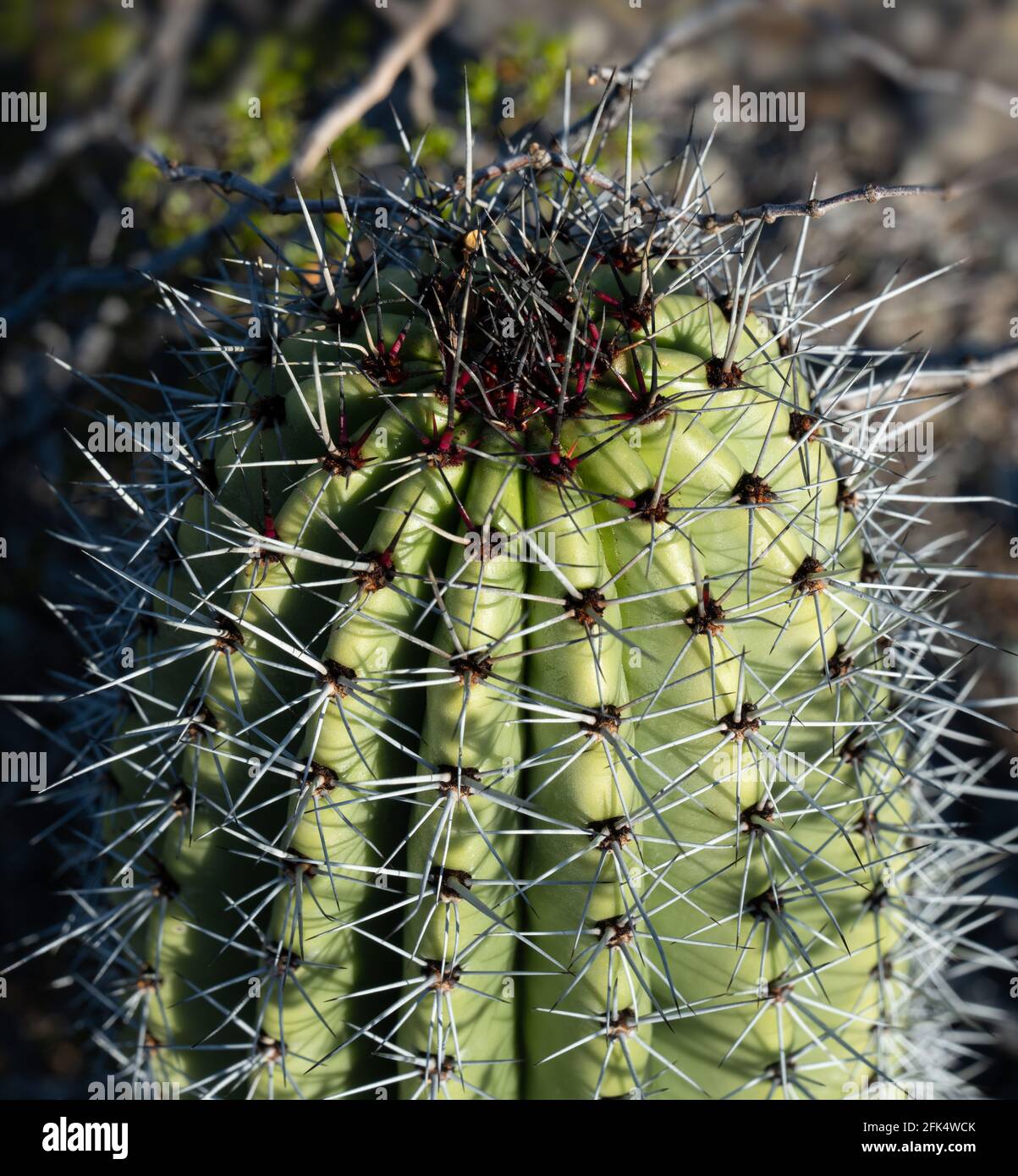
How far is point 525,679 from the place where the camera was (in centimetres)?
178

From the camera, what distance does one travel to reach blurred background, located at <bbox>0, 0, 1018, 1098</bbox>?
12.0 ft

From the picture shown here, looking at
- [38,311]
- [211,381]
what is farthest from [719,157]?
[211,381]

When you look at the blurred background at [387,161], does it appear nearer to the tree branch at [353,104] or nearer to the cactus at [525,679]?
the tree branch at [353,104]

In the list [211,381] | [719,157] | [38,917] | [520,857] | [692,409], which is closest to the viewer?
[692,409]

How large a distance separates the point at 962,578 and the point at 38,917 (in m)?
3.81

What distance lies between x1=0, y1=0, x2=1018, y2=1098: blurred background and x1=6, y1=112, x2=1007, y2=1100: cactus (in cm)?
94

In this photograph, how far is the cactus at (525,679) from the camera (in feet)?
5.71

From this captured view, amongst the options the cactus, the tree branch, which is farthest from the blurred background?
the cactus

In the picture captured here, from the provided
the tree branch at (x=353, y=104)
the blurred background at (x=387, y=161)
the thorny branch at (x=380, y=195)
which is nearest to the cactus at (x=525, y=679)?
the thorny branch at (x=380, y=195)

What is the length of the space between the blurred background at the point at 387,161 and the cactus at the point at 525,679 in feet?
3.09

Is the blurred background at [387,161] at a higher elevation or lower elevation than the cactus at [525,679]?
higher

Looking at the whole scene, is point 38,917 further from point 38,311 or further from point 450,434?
point 450,434

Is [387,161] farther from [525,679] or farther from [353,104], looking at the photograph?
[525,679]
